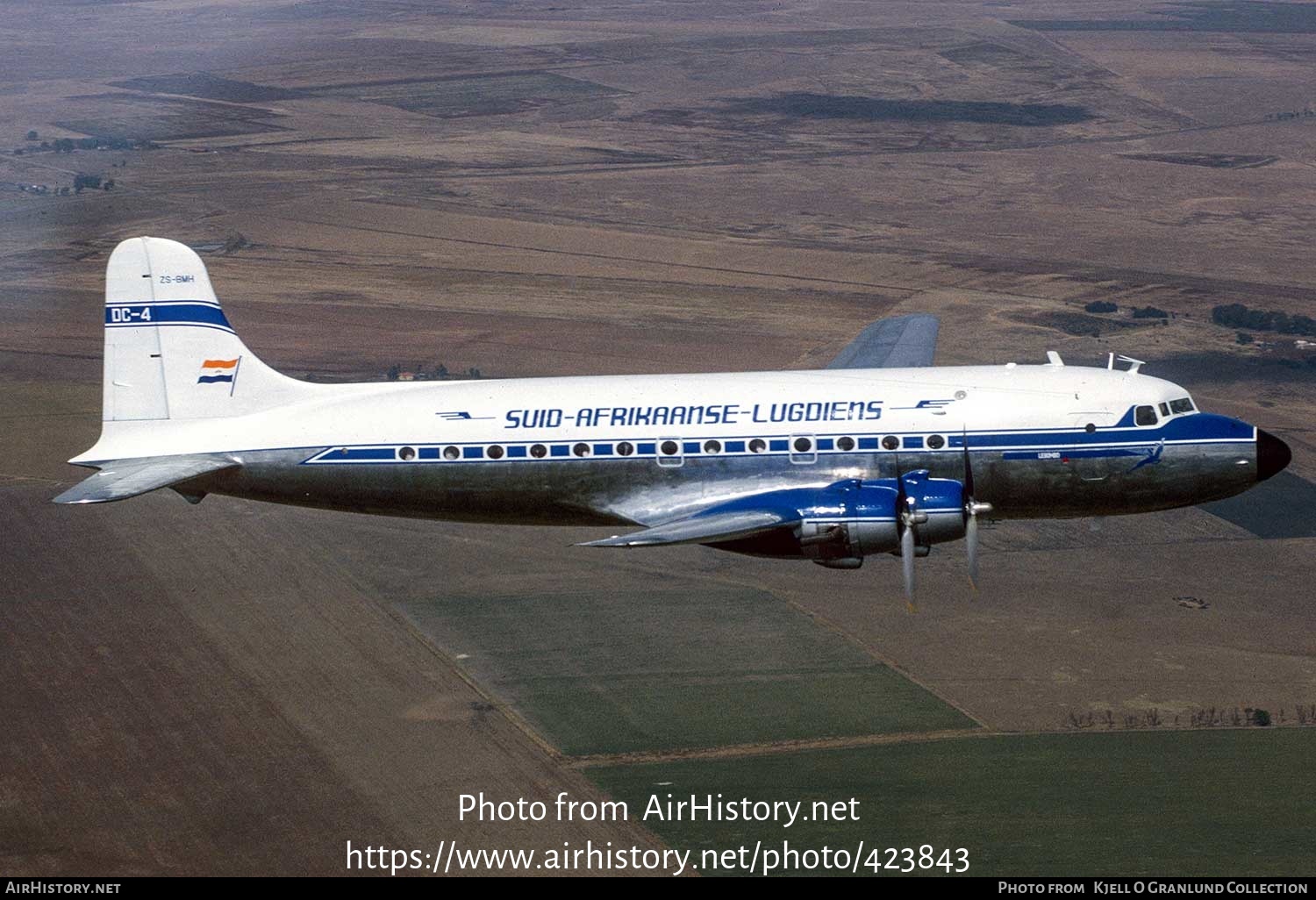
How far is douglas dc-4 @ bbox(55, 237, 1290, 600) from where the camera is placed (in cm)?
4466

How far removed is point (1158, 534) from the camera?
7869 cm

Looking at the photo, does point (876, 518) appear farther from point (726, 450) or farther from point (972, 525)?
point (726, 450)

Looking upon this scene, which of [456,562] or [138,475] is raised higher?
[138,475]

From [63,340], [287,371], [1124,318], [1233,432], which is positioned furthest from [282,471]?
[1124,318]

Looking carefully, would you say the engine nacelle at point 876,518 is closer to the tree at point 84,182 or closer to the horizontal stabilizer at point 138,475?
the horizontal stabilizer at point 138,475

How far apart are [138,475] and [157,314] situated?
18.6ft

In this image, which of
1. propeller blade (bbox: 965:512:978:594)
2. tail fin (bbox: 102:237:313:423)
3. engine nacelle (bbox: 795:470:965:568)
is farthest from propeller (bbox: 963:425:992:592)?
tail fin (bbox: 102:237:313:423)

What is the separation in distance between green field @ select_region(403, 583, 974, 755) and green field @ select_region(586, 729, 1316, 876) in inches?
78.1

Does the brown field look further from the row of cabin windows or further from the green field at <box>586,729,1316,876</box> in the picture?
the row of cabin windows

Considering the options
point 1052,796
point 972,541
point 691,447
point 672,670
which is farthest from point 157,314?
point 1052,796

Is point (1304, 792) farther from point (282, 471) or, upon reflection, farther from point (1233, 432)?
point (282, 471)

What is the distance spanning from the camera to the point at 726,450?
45.2m

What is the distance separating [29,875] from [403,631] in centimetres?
2023

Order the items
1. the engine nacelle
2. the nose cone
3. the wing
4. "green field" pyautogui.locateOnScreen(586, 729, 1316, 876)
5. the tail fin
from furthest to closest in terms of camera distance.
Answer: the wing < "green field" pyautogui.locateOnScreen(586, 729, 1316, 876) < the tail fin < the nose cone < the engine nacelle
